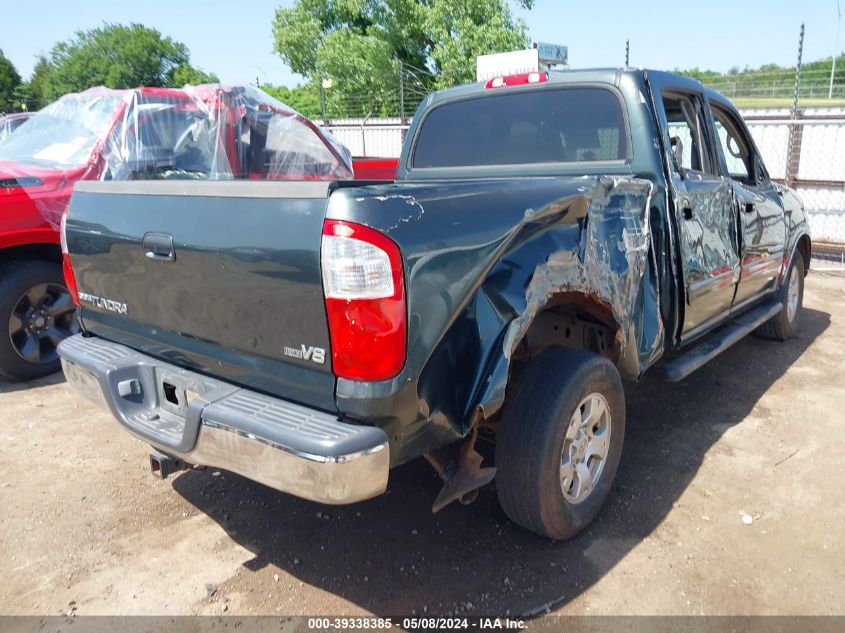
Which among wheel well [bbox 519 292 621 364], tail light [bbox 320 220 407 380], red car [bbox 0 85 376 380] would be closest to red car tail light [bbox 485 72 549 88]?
wheel well [bbox 519 292 621 364]

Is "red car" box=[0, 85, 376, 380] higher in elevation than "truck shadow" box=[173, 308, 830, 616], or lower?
higher

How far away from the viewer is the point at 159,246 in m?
2.53

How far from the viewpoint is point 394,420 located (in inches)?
83.6

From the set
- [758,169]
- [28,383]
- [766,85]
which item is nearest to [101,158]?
[28,383]

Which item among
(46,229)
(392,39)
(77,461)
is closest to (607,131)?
(77,461)

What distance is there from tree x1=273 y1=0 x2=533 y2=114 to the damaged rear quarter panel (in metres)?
19.2

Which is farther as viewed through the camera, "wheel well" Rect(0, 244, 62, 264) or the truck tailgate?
"wheel well" Rect(0, 244, 62, 264)

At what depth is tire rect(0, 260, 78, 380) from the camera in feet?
15.8

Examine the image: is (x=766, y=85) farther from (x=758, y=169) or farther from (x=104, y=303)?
(x=104, y=303)

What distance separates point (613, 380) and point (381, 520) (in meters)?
1.23

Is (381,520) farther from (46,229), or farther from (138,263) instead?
(46,229)

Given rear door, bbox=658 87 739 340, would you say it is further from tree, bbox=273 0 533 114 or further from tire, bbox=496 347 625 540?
tree, bbox=273 0 533 114

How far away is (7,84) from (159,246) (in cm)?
7204

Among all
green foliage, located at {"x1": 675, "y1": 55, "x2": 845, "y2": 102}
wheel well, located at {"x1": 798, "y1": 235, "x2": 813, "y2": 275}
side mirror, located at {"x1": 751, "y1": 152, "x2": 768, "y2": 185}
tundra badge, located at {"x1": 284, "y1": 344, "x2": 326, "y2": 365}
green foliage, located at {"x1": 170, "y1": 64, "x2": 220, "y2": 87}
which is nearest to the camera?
tundra badge, located at {"x1": 284, "y1": 344, "x2": 326, "y2": 365}
